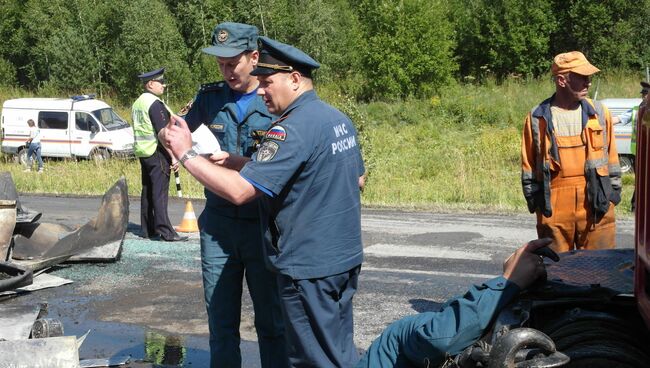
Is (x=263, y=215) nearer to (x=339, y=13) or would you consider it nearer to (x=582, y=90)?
(x=582, y=90)

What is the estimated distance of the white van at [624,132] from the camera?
1881 centimetres

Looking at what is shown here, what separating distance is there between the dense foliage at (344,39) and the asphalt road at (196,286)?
80.1 ft

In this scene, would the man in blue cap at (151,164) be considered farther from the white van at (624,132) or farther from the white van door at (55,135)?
the white van door at (55,135)

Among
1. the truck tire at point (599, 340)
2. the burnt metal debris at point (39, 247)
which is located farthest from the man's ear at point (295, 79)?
the burnt metal debris at point (39, 247)

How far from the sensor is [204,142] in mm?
4973

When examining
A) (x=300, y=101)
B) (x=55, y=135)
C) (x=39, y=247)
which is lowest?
(x=39, y=247)

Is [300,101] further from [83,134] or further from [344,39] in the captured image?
[344,39]

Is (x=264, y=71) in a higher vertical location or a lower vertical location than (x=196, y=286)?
higher

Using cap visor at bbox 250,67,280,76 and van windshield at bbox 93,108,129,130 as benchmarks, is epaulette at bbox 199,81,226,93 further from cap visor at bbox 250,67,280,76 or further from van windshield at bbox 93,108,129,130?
van windshield at bbox 93,108,129,130

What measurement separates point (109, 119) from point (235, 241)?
24.7 m

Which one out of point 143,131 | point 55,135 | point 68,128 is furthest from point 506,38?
point 143,131

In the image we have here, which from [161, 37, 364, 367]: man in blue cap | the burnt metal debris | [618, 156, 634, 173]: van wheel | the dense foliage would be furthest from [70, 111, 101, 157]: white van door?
[161, 37, 364, 367]: man in blue cap

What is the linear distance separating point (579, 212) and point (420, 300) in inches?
63.6

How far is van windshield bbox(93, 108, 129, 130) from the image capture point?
28.5m
